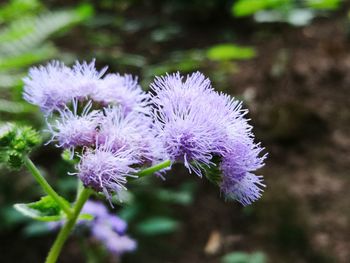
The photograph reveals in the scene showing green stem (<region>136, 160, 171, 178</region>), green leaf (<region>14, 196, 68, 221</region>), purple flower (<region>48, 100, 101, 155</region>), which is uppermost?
purple flower (<region>48, 100, 101, 155</region>)

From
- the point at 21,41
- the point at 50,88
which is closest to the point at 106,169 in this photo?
the point at 50,88

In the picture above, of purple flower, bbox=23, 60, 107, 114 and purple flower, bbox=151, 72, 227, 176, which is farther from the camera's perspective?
purple flower, bbox=23, 60, 107, 114

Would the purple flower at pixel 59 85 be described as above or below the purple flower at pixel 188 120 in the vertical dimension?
above

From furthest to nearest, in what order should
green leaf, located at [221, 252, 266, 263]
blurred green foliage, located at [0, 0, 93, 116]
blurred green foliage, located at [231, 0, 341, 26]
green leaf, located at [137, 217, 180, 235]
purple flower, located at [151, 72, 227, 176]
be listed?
1. blurred green foliage, located at [231, 0, 341, 26]
2. blurred green foliage, located at [0, 0, 93, 116]
3. green leaf, located at [137, 217, 180, 235]
4. green leaf, located at [221, 252, 266, 263]
5. purple flower, located at [151, 72, 227, 176]

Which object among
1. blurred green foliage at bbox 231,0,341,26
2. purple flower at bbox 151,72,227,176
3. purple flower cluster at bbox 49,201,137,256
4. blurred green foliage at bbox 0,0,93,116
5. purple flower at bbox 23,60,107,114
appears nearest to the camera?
purple flower at bbox 151,72,227,176

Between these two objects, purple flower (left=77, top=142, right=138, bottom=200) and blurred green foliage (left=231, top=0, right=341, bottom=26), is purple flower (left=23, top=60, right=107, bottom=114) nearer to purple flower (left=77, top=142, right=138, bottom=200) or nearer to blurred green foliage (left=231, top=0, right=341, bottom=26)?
purple flower (left=77, top=142, right=138, bottom=200)

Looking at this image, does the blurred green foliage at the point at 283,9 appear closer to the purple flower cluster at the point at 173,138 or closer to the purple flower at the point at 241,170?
the purple flower cluster at the point at 173,138

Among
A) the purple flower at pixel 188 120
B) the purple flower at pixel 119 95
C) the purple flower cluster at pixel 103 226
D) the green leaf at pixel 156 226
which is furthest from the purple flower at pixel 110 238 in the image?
the purple flower at pixel 188 120

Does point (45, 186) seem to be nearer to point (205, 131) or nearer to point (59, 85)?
point (59, 85)

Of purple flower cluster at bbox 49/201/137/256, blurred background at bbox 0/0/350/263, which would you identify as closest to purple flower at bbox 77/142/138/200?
purple flower cluster at bbox 49/201/137/256
